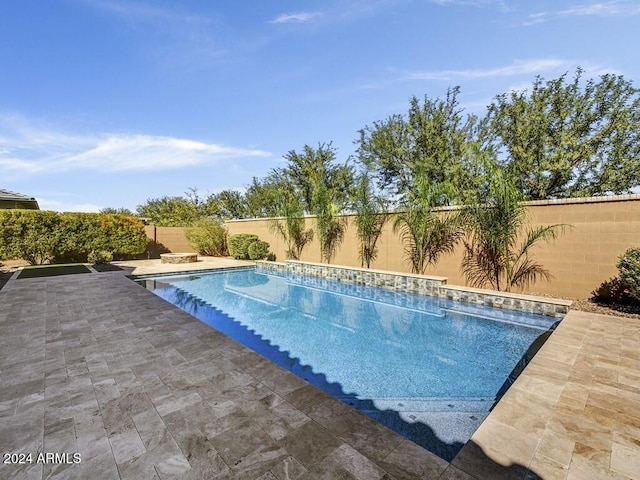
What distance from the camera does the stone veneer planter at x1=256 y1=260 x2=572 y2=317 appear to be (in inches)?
220

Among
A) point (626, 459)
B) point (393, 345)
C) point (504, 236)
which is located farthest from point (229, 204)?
point (626, 459)

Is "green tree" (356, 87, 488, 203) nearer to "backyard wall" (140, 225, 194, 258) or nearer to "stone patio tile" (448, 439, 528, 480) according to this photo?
"backyard wall" (140, 225, 194, 258)

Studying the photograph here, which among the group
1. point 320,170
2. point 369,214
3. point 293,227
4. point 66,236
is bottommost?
point 66,236

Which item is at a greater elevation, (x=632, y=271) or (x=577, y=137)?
(x=577, y=137)

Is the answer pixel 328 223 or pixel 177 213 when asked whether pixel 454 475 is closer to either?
pixel 328 223

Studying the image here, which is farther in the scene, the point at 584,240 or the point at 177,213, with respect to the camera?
the point at 177,213

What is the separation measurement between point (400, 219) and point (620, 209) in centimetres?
454

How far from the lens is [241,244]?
44.9ft

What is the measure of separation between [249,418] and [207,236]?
46.5ft

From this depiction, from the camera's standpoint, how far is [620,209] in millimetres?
5387

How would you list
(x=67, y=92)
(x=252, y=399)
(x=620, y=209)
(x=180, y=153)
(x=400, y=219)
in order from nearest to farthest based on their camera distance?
(x=252, y=399) → (x=620, y=209) → (x=400, y=219) → (x=67, y=92) → (x=180, y=153)

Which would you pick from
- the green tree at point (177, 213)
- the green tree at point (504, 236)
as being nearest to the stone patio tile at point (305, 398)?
the green tree at point (504, 236)

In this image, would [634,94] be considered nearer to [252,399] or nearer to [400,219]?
[400,219]

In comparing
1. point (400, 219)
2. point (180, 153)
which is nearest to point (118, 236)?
point (180, 153)
